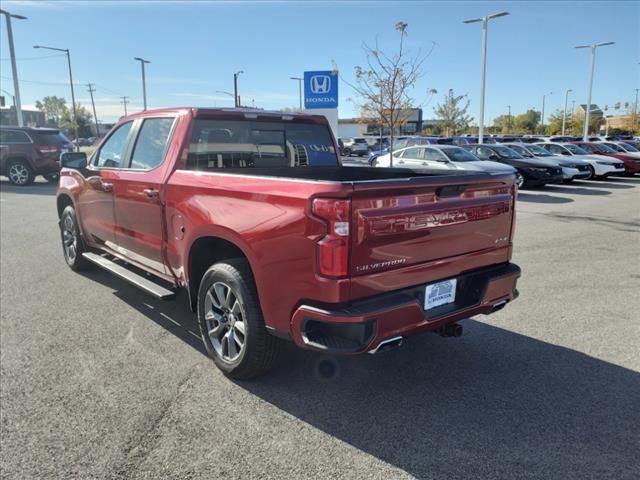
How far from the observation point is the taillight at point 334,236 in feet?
8.66

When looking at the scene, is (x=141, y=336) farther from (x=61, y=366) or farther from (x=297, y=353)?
(x=297, y=353)

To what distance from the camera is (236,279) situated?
3303 mm

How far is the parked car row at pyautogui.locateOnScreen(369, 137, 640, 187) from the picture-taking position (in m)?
15.6

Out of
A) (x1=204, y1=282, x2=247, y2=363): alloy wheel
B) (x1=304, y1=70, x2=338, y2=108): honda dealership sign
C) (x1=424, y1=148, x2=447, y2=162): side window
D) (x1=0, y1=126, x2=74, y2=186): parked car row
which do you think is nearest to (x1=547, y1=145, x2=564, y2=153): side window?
(x1=424, y1=148, x2=447, y2=162): side window

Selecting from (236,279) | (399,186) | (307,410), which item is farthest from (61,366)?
(399,186)

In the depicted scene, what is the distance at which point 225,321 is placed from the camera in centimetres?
360

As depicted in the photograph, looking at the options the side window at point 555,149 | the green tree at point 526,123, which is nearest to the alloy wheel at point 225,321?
the side window at point 555,149

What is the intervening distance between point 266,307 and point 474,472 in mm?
1482

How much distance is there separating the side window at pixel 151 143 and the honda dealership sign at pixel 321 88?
10.6 m

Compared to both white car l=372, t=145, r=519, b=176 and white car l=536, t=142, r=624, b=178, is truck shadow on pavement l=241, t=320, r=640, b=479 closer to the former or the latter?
white car l=372, t=145, r=519, b=176

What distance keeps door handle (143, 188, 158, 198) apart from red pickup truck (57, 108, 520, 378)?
0.06ft

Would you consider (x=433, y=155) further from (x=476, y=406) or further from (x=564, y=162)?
(x=476, y=406)

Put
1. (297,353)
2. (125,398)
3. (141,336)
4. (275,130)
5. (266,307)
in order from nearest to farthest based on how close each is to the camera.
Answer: (266,307) → (125,398) → (297,353) → (141,336) → (275,130)

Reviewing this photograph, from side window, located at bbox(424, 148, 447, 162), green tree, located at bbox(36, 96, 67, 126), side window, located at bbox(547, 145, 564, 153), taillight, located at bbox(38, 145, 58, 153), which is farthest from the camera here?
green tree, located at bbox(36, 96, 67, 126)
